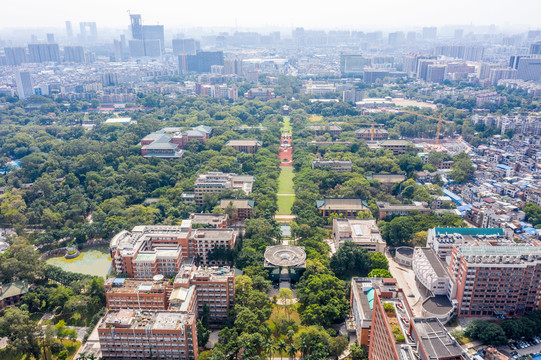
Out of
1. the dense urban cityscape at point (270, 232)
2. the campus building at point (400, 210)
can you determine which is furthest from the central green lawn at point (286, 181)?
the campus building at point (400, 210)

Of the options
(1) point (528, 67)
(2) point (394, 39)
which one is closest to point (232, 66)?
(1) point (528, 67)

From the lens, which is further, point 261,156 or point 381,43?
point 381,43

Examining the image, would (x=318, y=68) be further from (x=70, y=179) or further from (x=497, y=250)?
(x=497, y=250)

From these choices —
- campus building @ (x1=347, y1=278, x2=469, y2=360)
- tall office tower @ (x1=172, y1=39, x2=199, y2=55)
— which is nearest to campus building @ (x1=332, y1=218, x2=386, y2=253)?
campus building @ (x1=347, y1=278, x2=469, y2=360)

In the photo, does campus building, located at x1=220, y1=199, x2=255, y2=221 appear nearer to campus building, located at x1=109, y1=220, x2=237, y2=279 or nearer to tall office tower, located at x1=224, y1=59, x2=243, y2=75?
campus building, located at x1=109, y1=220, x2=237, y2=279

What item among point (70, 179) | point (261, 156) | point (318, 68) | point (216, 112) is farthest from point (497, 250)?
point (318, 68)

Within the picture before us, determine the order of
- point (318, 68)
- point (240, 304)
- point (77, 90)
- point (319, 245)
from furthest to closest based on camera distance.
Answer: point (318, 68), point (77, 90), point (319, 245), point (240, 304)

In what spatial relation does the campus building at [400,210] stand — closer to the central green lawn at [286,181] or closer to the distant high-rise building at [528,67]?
the central green lawn at [286,181]

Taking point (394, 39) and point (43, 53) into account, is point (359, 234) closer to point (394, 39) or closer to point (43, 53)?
point (43, 53)
